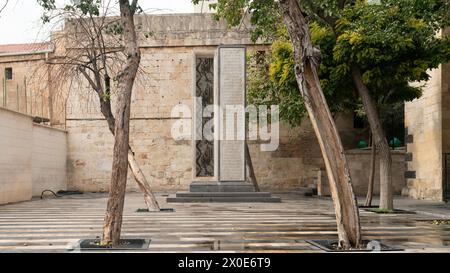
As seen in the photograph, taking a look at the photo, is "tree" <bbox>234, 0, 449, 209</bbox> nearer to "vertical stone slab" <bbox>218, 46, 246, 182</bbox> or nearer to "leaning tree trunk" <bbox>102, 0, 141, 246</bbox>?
"vertical stone slab" <bbox>218, 46, 246, 182</bbox>

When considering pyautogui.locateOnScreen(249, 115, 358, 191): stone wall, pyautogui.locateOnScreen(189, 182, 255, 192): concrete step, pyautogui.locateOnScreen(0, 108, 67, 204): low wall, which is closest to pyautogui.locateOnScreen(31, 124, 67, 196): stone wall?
pyautogui.locateOnScreen(0, 108, 67, 204): low wall

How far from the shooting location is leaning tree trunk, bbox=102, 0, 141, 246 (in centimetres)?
812

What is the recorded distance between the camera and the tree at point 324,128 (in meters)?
7.85

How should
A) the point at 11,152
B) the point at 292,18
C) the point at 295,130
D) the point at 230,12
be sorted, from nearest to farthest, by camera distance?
the point at 292,18
the point at 230,12
the point at 11,152
the point at 295,130

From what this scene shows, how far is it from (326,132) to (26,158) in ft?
47.5

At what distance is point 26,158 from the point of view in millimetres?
19844

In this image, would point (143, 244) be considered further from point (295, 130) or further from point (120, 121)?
point (295, 130)

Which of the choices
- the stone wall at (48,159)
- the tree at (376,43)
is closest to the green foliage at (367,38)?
the tree at (376,43)

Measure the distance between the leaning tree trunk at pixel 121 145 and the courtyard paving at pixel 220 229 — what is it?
2.00 ft

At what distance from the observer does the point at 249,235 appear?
9.51 meters

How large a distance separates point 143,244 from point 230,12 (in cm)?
726

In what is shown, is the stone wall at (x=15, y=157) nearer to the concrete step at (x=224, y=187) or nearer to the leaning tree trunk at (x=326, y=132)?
the concrete step at (x=224, y=187)

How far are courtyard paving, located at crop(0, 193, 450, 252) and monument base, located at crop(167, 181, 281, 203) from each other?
3074 millimetres
